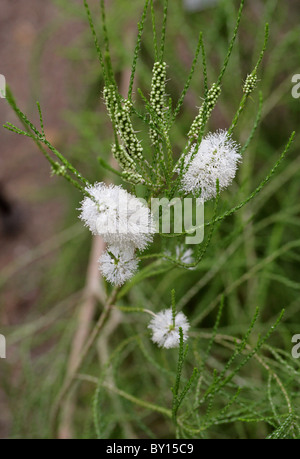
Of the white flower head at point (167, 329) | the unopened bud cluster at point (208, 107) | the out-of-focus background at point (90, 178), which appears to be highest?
the out-of-focus background at point (90, 178)

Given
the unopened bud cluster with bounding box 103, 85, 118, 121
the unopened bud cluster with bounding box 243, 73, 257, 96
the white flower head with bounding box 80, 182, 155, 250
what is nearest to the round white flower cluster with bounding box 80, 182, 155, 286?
the white flower head with bounding box 80, 182, 155, 250

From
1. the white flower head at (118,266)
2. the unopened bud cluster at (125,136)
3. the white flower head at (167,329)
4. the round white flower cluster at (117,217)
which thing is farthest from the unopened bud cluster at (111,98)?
the white flower head at (167,329)

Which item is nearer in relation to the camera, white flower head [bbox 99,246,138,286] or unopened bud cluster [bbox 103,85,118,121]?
unopened bud cluster [bbox 103,85,118,121]

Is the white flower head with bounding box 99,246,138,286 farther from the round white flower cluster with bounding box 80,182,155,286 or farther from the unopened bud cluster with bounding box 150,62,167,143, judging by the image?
the unopened bud cluster with bounding box 150,62,167,143

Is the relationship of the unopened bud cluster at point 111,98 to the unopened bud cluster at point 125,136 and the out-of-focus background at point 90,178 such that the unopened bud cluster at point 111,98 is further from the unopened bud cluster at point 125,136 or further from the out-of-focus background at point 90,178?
the out-of-focus background at point 90,178

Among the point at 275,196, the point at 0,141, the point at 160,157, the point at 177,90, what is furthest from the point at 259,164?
the point at 0,141

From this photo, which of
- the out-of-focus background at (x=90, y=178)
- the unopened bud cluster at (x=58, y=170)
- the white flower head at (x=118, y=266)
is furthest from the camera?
the out-of-focus background at (x=90, y=178)
